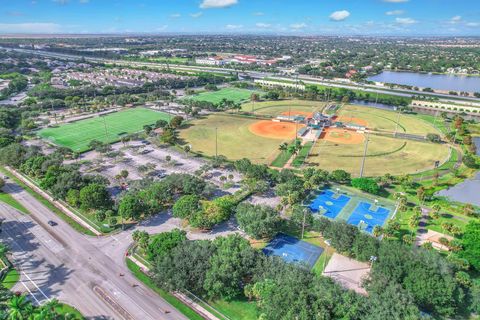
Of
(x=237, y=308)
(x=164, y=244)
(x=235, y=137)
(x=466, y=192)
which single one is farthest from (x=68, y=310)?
(x=466, y=192)

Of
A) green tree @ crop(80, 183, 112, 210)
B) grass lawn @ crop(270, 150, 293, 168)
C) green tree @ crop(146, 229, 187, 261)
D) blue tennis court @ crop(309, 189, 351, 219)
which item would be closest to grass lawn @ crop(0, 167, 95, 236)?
green tree @ crop(80, 183, 112, 210)

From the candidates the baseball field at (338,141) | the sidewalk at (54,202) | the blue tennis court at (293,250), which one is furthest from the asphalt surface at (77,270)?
the baseball field at (338,141)

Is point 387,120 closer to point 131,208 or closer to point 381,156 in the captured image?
point 381,156

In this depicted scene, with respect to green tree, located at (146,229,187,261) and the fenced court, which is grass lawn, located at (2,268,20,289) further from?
the fenced court

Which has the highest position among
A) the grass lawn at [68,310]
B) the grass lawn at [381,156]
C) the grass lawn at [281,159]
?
the grass lawn at [381,156]

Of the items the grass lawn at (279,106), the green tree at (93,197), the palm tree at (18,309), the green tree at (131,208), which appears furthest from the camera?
the grass lawn at (279,106)

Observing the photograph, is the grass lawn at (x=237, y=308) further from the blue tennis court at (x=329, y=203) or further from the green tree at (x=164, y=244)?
the blue tennis court at (x=329, y=203)

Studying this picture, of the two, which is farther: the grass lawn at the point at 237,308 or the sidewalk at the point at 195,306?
the sidewalk at the point at 195,306
